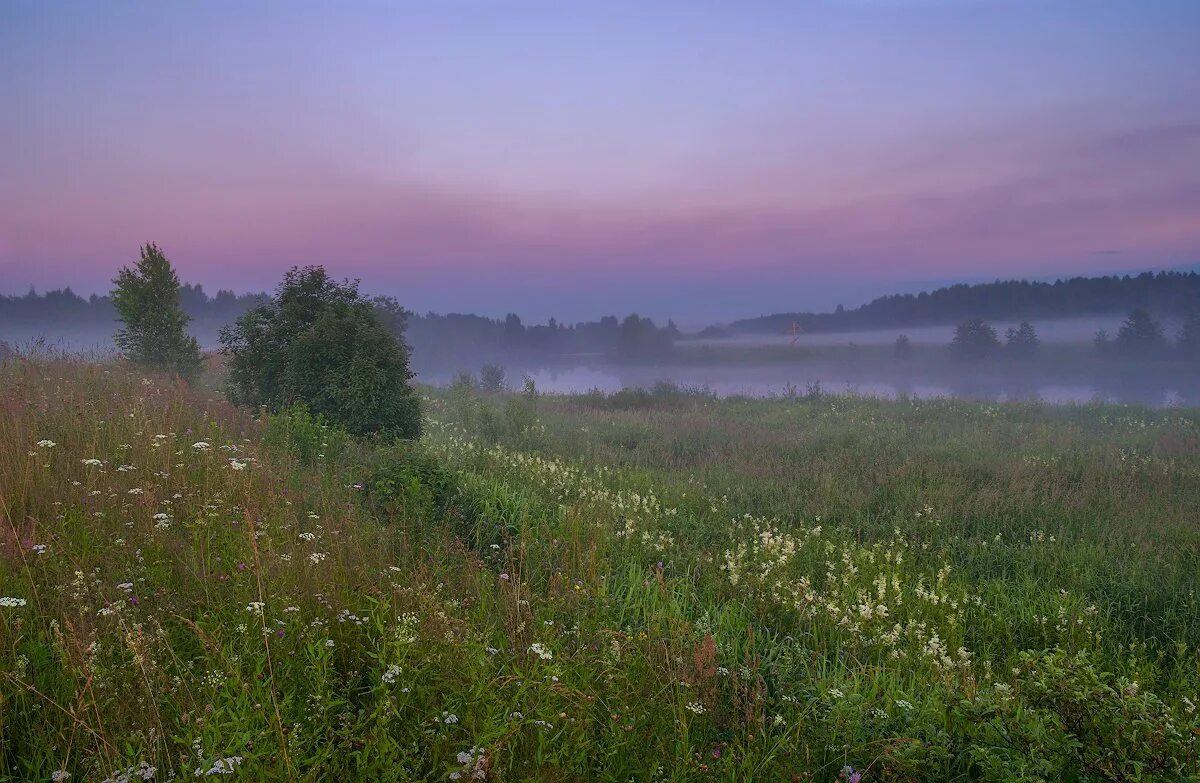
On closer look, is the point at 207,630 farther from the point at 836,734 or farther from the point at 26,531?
the point at 836,734

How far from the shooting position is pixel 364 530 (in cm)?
541

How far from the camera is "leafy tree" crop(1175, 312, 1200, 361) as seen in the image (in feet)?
295

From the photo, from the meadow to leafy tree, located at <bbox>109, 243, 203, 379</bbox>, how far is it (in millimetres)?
9595

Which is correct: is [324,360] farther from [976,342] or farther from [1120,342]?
[1120,342]

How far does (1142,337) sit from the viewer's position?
3511 inches

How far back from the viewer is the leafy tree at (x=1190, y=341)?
9006cm

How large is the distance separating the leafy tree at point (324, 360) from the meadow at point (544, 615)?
1066 mm

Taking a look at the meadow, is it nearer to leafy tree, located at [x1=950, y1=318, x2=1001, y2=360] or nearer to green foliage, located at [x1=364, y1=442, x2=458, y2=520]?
green foliage, located at [x1=364, y1=442, x2=458, y2=520]

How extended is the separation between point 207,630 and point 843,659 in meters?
4.28

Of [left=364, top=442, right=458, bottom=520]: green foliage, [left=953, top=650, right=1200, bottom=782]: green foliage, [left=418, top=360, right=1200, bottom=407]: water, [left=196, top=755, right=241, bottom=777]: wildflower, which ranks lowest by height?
[left=418, top=360, right=1200, bottom=407]: water

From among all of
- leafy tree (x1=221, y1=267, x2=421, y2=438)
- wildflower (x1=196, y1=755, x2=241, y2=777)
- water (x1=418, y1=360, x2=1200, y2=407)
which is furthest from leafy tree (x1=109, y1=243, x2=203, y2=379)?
wildflower (x1=196, y1=755, x2=241, y2=777)

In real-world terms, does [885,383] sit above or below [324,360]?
below

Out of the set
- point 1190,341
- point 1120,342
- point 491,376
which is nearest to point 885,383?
point 1120,342

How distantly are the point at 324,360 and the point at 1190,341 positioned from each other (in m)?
122
